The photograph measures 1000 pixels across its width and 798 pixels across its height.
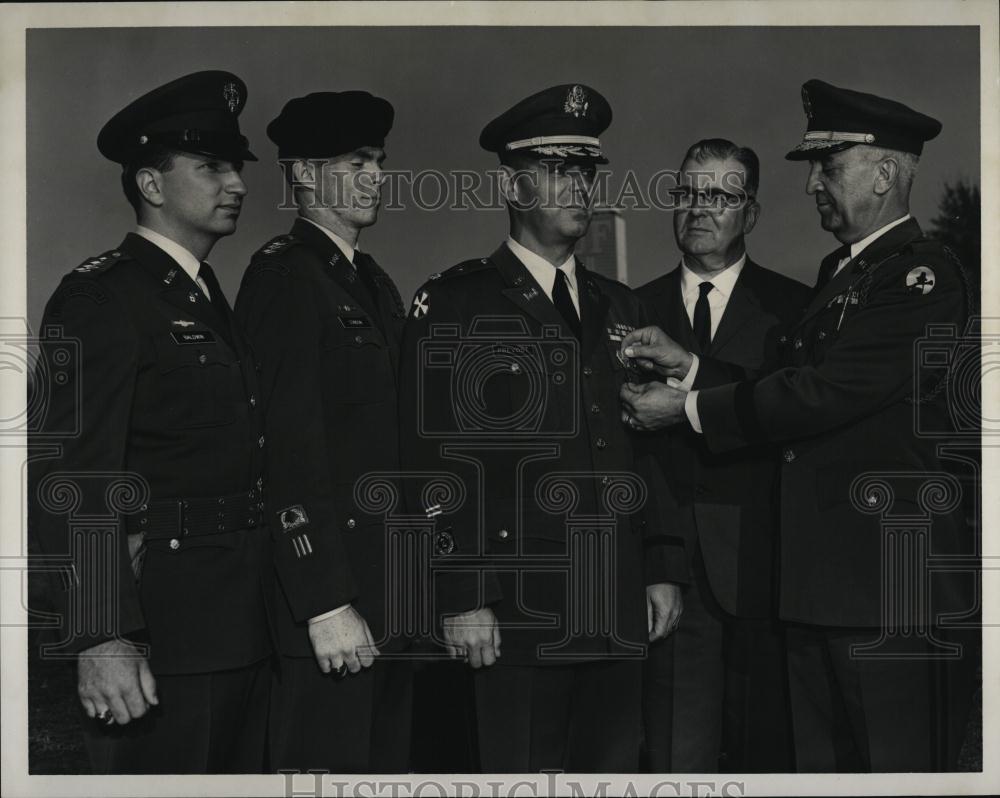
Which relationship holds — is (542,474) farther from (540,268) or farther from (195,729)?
(195,729)

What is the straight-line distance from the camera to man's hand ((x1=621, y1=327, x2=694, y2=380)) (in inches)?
171

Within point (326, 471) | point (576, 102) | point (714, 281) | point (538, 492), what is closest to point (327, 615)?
point (326, 471)

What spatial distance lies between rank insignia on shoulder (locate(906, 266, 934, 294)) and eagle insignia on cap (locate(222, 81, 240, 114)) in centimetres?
263

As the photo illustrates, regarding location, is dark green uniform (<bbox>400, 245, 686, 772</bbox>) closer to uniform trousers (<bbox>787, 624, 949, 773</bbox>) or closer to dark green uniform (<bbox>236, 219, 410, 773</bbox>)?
dark green uniform (<bbox>236, 219, 410, 773</bbox>)

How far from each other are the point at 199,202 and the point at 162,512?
113cm

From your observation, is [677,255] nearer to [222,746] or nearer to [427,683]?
[427,683]

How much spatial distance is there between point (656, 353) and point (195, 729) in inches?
84.9

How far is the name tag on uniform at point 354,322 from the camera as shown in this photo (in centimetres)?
410

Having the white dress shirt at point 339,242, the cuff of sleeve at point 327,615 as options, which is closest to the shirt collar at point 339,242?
the white dress shirt at point 339,242

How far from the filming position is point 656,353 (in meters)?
4.35

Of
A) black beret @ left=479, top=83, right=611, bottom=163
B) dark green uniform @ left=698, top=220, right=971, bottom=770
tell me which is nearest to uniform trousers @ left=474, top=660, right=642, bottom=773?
dark green uniform @ left=698, top=220, right=971, bottom=770

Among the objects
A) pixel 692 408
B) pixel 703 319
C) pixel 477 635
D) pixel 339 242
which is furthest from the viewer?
pixel 703 319

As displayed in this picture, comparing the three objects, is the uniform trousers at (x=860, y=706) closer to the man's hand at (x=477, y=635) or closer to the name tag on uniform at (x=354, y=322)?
the man's hand at (x=477, y=635)

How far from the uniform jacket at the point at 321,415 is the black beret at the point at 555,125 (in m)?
0.78
